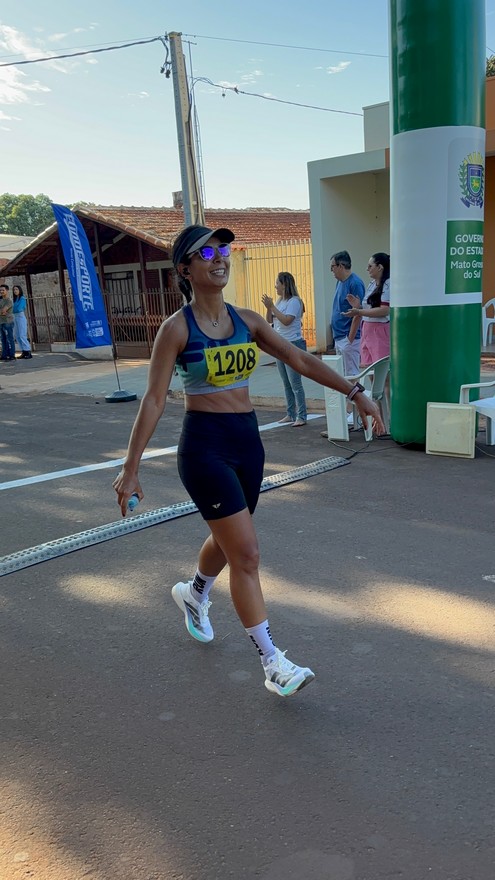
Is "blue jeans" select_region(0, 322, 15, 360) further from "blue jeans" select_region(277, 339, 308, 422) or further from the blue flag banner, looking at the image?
"blue jeans" select_region(277, 339, 308, 422)

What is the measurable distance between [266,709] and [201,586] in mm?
760

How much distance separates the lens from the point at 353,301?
314 inches

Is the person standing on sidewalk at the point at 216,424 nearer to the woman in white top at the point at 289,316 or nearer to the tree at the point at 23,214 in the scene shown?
the woman in white top at the point at 289,316

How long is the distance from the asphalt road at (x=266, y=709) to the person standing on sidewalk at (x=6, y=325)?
1587cm

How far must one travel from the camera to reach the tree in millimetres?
82188

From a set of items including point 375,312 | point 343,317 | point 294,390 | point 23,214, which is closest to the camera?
point 375,312

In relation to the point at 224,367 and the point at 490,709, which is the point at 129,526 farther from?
the point at 490,709

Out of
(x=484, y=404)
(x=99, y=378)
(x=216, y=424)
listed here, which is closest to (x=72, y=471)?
(x=484, y=404)

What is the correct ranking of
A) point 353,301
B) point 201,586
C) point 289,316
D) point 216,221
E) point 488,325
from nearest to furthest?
point 201,586 → point 353,301 → point 289,316 → point 488,325 → point 216,221

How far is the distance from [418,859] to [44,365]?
760 inches

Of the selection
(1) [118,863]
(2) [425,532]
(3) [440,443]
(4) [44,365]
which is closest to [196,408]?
(1) [118,863]

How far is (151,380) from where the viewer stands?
316 cm

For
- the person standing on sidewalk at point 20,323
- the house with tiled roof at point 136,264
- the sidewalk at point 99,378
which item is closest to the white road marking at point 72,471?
the sidewalk at point 99,378

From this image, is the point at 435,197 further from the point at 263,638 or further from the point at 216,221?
the point at 216,221
